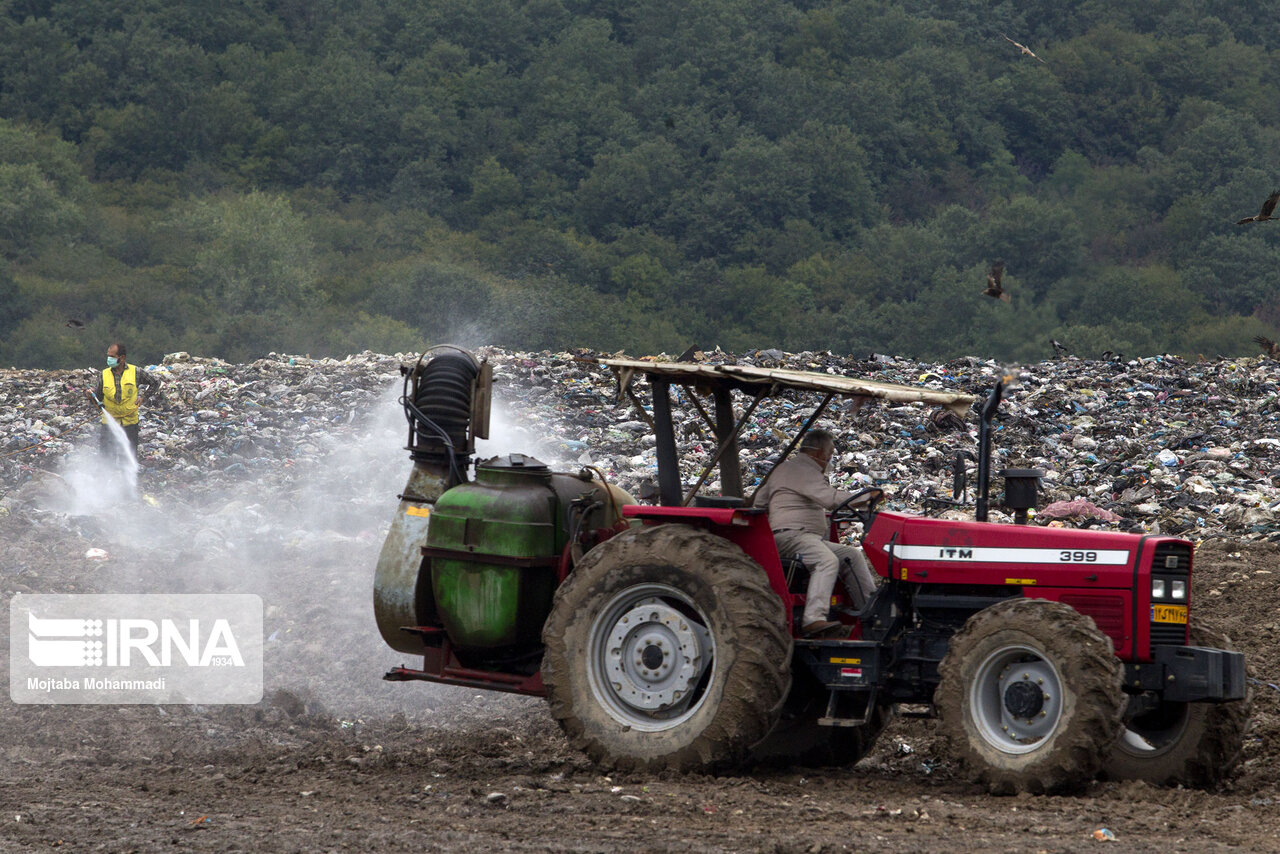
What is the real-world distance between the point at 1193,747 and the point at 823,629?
170 cm

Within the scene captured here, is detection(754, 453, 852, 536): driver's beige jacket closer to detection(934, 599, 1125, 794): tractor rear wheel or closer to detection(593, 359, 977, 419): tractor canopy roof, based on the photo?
detection(593, 359, 977, 419): tractor canopy roof

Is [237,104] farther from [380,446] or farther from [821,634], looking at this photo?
[821,634]

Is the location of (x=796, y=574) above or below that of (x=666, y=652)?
above

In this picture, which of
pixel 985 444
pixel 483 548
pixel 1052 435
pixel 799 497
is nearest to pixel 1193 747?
pixel 985 444

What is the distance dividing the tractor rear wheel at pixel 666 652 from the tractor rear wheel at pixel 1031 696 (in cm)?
79

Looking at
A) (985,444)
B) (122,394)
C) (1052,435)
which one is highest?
(122,394)

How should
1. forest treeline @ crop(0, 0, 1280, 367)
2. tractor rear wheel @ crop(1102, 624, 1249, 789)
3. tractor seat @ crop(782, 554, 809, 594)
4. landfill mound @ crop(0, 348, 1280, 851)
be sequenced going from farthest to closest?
forest treeline @ crop(0, 0, 1280, 367)
tractor seat @ crop(782, 554, 809, 594)
tractor rear wheel @ crop(1102, 624, 1249, 789)
landfill mound @ crop(0, 348, 1280, 851)

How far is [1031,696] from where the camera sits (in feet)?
22.2

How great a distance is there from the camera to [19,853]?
591cm

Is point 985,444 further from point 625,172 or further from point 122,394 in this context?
point 625,172

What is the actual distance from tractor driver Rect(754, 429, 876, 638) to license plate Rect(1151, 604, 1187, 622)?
49.9 inches

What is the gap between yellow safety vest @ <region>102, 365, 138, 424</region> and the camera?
15227mm

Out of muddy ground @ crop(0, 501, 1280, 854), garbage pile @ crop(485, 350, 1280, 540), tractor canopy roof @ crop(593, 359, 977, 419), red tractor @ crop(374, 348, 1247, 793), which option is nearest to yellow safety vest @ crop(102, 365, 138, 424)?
garbage pile @ crop(485, 350, 1280, 540)

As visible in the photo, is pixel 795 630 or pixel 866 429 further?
pixel 866 429
